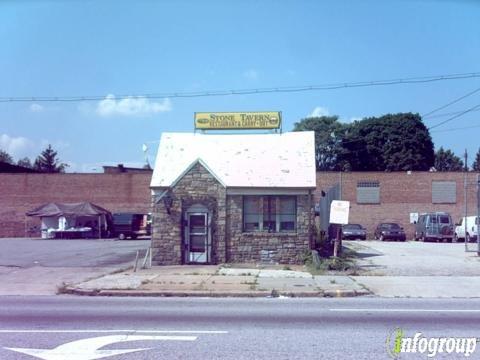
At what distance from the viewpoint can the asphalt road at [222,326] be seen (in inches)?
322

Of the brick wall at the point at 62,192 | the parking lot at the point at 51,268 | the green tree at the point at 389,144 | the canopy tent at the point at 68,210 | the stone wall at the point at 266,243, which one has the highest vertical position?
the green tree at the point at 389,144

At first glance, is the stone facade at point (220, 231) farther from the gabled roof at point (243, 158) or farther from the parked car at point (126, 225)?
the parked car at point (126, 225)

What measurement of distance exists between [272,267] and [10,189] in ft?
124

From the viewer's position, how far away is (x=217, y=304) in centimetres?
1345

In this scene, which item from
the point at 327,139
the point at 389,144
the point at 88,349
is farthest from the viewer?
the point at 327,139

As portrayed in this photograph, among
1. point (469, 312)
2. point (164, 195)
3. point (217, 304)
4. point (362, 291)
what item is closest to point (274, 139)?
point (164, 195)

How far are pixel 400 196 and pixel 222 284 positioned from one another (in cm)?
3680

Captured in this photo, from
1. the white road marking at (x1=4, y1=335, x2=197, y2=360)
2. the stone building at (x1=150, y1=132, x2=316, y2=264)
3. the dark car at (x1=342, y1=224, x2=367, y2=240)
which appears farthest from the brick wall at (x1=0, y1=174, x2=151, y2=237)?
the white road marking at (x1=4, y1=335, x2=197, y2=360)

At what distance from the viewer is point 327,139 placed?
82188mm

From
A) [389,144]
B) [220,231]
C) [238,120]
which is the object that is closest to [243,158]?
[220,231]

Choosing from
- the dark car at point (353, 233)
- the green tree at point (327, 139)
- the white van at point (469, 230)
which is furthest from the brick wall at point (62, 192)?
the green tree at point (327, 139)

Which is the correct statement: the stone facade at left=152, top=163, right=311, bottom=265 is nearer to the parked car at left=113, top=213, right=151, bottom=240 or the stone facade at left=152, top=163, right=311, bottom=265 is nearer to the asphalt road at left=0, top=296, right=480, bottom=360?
the asphalt road at left=0, top=296, right=480, bottom=360

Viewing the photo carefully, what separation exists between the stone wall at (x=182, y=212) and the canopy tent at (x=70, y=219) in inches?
1039

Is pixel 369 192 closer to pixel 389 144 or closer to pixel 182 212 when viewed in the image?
pixel 389 144
